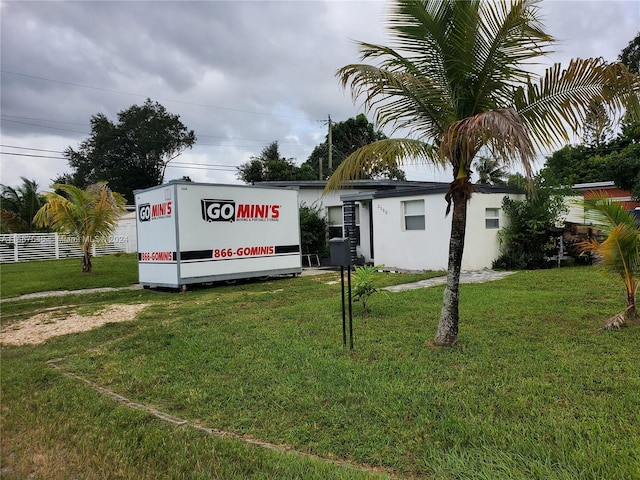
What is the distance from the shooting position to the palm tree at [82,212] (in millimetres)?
13859

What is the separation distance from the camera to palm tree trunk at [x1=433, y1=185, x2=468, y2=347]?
16.7 feet

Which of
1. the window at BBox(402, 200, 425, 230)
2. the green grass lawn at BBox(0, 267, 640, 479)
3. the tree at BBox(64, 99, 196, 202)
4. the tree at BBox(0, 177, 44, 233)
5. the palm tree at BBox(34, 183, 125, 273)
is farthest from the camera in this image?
the tree at BBox(64, 99, 196, 202)

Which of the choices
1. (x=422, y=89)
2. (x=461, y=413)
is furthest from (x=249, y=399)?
(x=422, y=89)

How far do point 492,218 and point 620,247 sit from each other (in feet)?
25.8


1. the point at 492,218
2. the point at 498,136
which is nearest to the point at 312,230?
the point at 492,218

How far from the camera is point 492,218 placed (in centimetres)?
1348

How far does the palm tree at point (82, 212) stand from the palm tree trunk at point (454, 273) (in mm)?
12302

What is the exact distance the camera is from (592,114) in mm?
4867

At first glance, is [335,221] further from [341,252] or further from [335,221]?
[341,252]

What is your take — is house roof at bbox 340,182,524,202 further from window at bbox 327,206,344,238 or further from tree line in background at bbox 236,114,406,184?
tree line in background at bbox 236,114,406,184

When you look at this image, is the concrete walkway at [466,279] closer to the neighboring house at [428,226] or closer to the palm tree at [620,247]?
the neighboring house at [428,226]

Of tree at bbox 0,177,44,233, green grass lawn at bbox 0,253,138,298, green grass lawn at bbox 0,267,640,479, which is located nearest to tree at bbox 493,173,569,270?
green grass lawn at bbox 0,267,640,479

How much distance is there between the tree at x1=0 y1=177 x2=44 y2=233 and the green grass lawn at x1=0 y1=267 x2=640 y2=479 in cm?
2090

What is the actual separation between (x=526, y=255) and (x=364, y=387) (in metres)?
10.8
